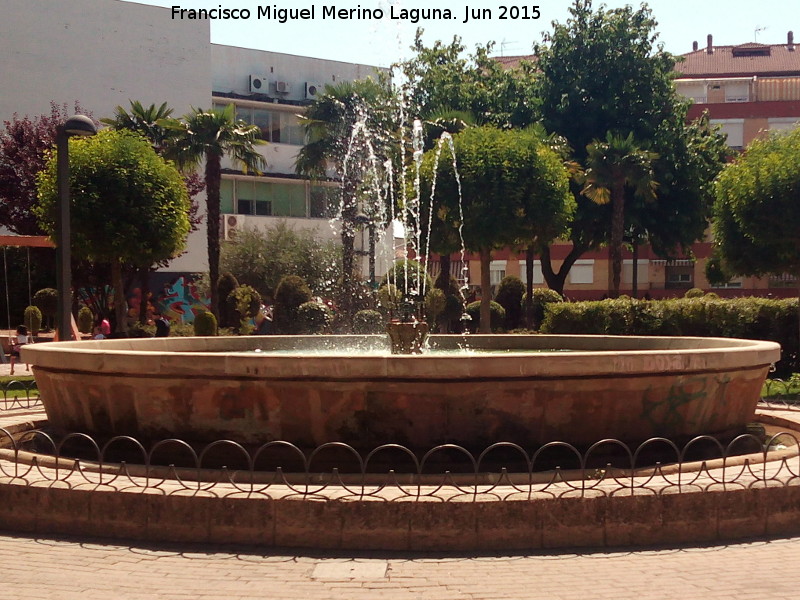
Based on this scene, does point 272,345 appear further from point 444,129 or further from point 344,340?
point 444,129

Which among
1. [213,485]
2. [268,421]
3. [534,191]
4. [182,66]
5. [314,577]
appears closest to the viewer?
[314,577]

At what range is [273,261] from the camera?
44812 millimetres

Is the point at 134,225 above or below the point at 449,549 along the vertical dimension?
above

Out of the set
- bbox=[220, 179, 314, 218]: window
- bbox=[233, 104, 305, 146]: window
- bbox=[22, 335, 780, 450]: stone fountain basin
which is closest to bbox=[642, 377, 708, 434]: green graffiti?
bbox=[22, 335, 780, 450]: stone fountain basin

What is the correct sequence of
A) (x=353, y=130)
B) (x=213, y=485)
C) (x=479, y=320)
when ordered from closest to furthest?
(x=213, y=485) → (x=479, y=320) → (x=353, y=130)

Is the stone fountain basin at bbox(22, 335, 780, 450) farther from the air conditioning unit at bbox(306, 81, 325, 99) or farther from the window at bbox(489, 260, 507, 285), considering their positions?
the window at bbox(489, 260, 507, 285)

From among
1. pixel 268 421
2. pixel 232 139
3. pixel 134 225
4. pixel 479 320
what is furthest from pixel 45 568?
pixel 479 320

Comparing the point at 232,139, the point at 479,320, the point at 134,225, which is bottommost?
the point at 479,320

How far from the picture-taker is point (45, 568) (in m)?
6.18

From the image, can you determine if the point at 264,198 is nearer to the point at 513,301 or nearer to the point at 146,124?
the point at 146,124

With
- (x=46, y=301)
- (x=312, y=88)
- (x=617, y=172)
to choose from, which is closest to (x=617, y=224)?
(x=617, y=172)

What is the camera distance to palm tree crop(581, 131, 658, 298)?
1522 inches

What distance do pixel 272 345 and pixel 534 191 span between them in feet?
64.3

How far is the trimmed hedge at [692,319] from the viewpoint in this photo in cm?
2036
